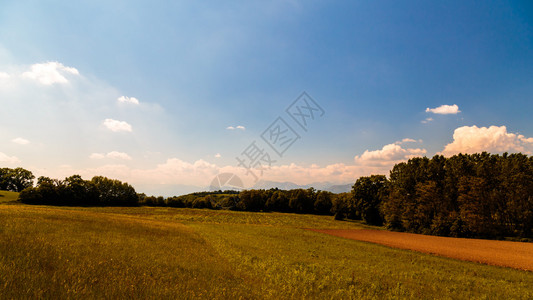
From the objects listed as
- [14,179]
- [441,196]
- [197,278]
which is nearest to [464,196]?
[441,196]

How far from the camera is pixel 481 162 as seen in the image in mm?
53000

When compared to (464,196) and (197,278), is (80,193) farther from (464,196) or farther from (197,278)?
(464,196)

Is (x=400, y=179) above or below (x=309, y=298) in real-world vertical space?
above

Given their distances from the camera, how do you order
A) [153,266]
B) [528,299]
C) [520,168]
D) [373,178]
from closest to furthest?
[153,266] < [528,299] < [520,168] < [373,178]

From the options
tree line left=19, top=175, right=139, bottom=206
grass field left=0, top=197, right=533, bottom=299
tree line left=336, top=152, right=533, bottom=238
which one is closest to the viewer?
grass field left=0, top=197, right=533, bottom=299

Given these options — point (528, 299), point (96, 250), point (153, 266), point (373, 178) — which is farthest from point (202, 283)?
point (373, 178)

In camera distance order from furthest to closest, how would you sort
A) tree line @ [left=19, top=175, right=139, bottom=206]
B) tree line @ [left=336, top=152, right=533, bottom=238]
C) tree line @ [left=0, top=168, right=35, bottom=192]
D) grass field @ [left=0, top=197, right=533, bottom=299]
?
1. tree line @ [left=0, top=168, right=35, bottom=192]
2. tree line @ [left=19, top=175, right=139, bottom=206]
3. tree line @ [left=336, top=152, right=533, bottom=238]
4. grass field @ [left=0, top=197, right=533, bottom=299]

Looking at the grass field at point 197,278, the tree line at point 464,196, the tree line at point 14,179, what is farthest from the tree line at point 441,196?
the tree line at point 14,179

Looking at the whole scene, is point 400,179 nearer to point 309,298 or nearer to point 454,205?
point 454,205

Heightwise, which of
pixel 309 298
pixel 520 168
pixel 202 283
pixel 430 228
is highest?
pixel 520 168

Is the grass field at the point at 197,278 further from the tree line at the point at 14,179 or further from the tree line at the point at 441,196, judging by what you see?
the tree line at the point at 14,179

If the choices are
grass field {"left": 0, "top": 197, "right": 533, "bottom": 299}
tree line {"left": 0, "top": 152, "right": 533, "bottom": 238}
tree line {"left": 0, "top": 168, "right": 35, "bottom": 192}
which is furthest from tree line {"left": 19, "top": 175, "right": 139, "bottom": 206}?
grass field {"left": 0, "top": 197, "right": 533, "bottom": 299}

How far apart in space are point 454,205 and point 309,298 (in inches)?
2574

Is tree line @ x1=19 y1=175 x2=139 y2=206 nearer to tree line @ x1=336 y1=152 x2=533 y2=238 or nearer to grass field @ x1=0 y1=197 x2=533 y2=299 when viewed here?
grass field @ x1=0 y1=197 x2=533 y2=299
